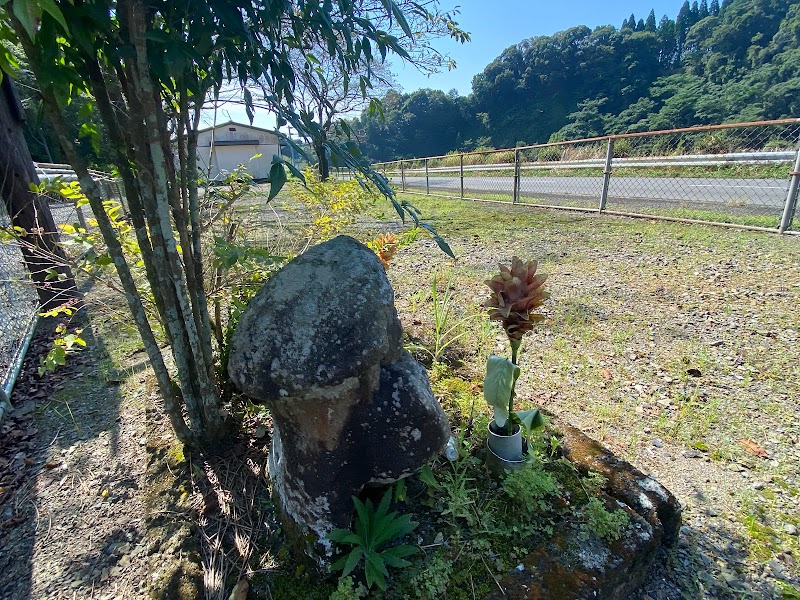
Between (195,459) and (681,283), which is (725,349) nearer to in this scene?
(681,283)

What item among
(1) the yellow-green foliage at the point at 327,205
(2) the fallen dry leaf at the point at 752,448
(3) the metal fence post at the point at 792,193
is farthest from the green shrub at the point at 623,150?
(2) the fallen dry leaf at the point at 752,448

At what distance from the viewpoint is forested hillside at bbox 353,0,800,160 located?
3475 cm

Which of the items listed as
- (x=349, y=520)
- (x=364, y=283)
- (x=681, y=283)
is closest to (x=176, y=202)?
(x=364, y=283)

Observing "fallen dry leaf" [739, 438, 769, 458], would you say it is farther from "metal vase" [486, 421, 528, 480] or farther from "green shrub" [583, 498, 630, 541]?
"metal vase" [486, 421, 528, 480]

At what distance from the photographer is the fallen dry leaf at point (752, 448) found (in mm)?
2018

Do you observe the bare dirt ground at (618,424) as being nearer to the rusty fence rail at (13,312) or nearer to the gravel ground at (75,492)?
the gravel ground at (75,492)

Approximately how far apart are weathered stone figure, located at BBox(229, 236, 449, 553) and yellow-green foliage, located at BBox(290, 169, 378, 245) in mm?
1511

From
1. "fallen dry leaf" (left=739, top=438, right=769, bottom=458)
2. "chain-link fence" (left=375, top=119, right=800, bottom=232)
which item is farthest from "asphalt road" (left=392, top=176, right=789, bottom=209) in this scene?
"fallen dry leaf" (left=739, top=438, right=769, bottom=458)

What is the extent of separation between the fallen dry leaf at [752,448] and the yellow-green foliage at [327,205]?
2567 millimetres

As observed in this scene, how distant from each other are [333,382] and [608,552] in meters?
1.06

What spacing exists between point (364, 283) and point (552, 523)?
1068 mm

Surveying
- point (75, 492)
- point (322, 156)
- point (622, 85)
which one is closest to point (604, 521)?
point (322, 156)

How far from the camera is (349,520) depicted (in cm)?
129

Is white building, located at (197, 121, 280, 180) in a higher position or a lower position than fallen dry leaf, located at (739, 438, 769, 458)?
higher
